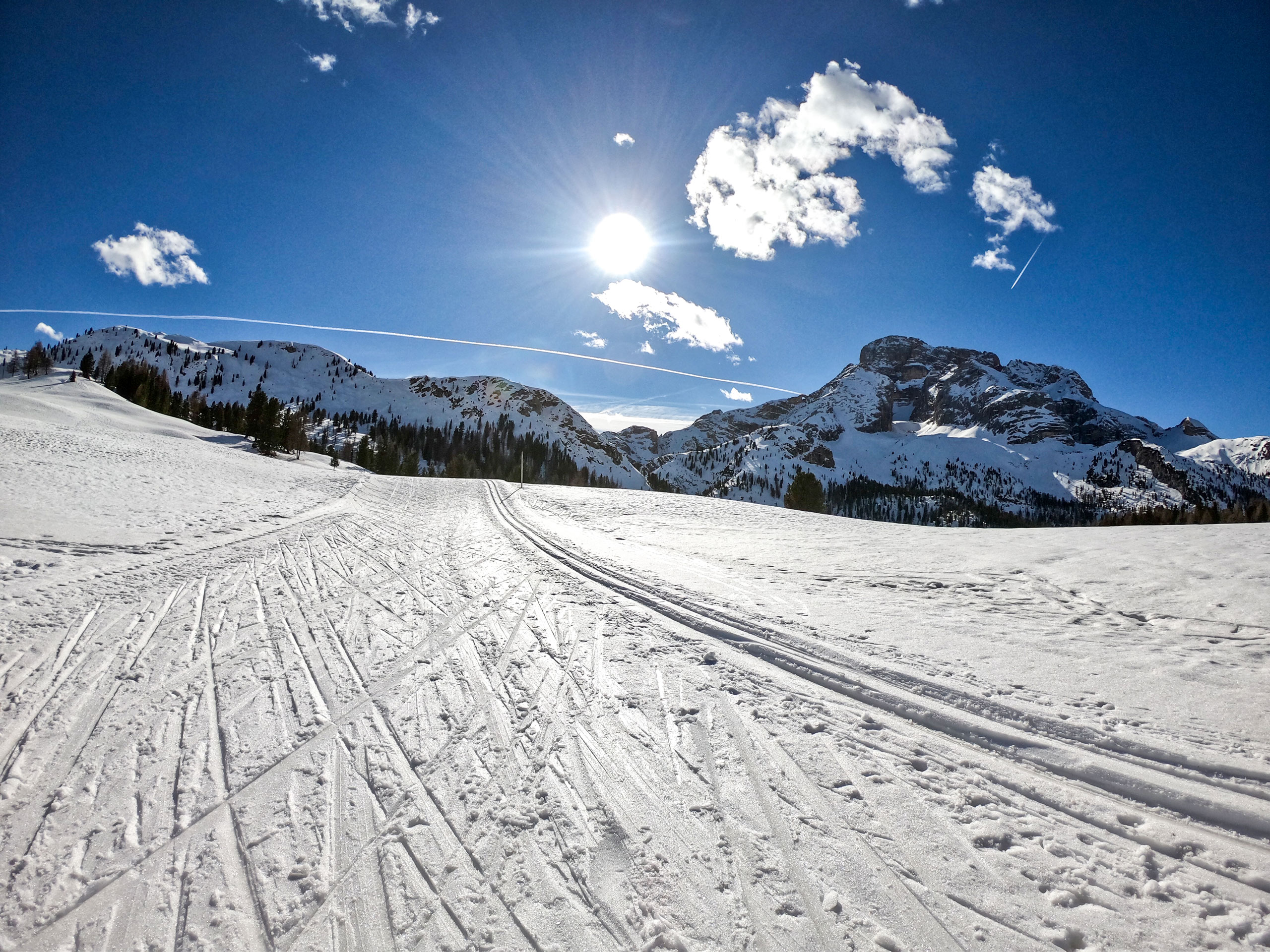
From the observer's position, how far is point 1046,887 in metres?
2.20

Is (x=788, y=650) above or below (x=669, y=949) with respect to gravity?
above

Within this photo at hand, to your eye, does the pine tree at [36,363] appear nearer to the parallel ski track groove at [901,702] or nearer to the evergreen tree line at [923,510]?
the parallel ski track groove at [901,702]

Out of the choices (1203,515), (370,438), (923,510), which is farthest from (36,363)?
(923,510)

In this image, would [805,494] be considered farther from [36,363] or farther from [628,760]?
[36,363]

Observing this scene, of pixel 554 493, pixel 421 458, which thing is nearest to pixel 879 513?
pixel 421 458

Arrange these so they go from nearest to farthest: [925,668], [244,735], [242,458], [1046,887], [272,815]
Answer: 1. [1046,887]
2. [272,815]
3. [244,735]
4. [925,668]
5. [242,458]

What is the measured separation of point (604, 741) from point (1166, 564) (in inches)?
354

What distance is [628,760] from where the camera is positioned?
307 cm

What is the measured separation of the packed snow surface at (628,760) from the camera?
2.06m

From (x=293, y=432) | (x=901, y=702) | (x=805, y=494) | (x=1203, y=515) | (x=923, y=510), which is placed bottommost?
(x=901, y=702)

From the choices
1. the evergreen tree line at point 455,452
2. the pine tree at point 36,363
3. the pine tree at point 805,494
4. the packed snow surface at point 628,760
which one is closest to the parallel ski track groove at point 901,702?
the packed snow surface at point 628,760

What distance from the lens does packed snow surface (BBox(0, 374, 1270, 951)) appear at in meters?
2.06

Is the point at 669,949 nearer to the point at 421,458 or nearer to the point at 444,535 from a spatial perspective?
the point at 444,535

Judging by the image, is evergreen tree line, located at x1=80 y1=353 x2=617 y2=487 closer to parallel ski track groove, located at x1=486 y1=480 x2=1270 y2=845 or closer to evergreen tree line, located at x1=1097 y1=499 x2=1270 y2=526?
parallel ski track groove, located at x1=486 y1=480 x2=1270 y2=845
